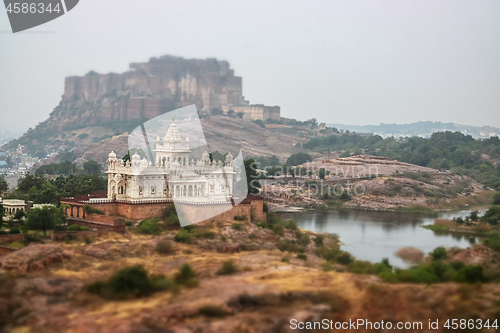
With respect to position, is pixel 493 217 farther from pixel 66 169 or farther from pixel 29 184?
pixel 66 169

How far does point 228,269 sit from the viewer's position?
22766mm

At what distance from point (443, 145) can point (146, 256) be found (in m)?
65.2

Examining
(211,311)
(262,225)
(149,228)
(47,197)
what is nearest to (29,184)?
(47,197)

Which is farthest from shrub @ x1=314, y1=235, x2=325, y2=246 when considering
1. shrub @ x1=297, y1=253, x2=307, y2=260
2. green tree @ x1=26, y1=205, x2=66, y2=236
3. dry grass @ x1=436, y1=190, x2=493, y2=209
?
dry grass @ x1=436, y1=190, x2=493, y2=209

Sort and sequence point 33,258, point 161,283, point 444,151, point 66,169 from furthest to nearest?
point 444,151
point 66,169
point 33,258
point 161,283

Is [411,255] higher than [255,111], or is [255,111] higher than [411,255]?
[255,111]

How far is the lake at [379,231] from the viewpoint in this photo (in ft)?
104

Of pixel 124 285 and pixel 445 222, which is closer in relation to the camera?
pixel 124 285

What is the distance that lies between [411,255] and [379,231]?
392 inches

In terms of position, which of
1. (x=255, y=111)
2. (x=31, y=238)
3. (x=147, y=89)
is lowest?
(x=31, y=238)

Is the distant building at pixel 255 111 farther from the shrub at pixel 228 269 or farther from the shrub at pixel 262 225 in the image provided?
the shrub at pixel 228 269

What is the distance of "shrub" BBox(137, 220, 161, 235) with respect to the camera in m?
27.1

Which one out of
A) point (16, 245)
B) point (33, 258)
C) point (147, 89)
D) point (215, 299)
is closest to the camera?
point (215, 299)

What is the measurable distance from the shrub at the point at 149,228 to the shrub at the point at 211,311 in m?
8.45
